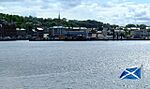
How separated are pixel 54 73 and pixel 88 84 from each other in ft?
39.5

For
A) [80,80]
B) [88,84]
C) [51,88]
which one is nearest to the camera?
[51,88]

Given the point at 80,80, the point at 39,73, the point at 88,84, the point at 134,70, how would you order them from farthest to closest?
the point at 39,73
the point at 80,80
the point at 88,84
the point at 134,70

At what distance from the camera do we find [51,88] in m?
42.8

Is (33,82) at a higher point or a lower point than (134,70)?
lower

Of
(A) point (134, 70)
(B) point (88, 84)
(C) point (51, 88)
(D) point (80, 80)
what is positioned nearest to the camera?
(A) point (134, 70)

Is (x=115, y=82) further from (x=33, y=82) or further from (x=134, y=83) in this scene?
(x=33, y=82)

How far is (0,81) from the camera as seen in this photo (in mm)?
47688

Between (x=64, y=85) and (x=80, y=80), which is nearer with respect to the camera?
(x=64, y=85)

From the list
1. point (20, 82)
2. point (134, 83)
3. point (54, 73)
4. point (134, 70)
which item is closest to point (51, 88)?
point (20, 82)

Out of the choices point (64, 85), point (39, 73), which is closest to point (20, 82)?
point (64, 85)

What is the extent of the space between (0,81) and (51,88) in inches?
307

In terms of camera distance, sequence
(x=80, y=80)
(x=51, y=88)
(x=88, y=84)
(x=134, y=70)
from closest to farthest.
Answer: (x=134, y=70), (x=51, y=88), (x=88, y=84), (x=80, y=80)

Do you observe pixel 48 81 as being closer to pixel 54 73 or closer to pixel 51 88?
pixel 51 88

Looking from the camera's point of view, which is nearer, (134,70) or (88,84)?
(134,70)
